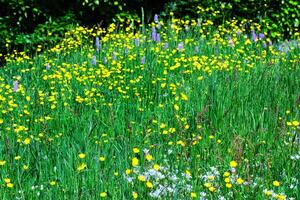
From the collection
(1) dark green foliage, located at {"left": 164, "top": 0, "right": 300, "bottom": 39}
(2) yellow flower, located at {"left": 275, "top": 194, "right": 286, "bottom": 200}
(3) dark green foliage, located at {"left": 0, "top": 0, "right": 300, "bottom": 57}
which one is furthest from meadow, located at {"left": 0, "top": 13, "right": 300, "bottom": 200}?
(1) dark green foliage, located at {"left": 164, "top": 0, "right": 300, "bottom": 39}

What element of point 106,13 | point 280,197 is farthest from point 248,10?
point 280,197

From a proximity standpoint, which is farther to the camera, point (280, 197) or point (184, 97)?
point (184, 97)

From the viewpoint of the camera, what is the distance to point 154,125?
15.5 feet

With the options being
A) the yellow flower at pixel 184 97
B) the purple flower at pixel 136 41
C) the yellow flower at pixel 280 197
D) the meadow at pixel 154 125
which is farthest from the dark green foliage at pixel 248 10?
the yellow flower at pixel 280 197

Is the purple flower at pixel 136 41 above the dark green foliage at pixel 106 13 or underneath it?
underneath

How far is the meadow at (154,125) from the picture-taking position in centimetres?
350

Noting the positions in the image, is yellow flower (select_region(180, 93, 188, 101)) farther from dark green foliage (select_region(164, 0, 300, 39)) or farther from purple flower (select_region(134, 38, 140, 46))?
dark green foliage (select_region(164, 0, 300, 39))

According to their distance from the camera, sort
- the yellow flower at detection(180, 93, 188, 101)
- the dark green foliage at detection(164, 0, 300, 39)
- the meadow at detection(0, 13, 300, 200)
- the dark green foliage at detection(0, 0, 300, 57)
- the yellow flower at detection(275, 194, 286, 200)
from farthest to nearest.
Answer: the dark green foliage at detection(164, 0, 300, 39) → the dark green foliage at detection(0, 0, 300, 57) → the yellow flower at detection(180, 93, 188, 101) → the meadow at detection(0, 13, 300, 200) → the yellow flower at detection(275, 194, 286, 200)

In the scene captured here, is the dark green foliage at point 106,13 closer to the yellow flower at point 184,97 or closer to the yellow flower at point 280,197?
the yellow flower at point 184,97

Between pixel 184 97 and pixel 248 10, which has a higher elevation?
pixel 248 10

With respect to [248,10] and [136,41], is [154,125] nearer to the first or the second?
[136,41]

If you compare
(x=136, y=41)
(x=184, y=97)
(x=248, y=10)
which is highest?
(x=248, y=10)

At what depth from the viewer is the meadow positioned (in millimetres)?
3504

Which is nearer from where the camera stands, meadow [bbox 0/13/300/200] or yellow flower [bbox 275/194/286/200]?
yellow flower [bbox 275/194/286/200]
